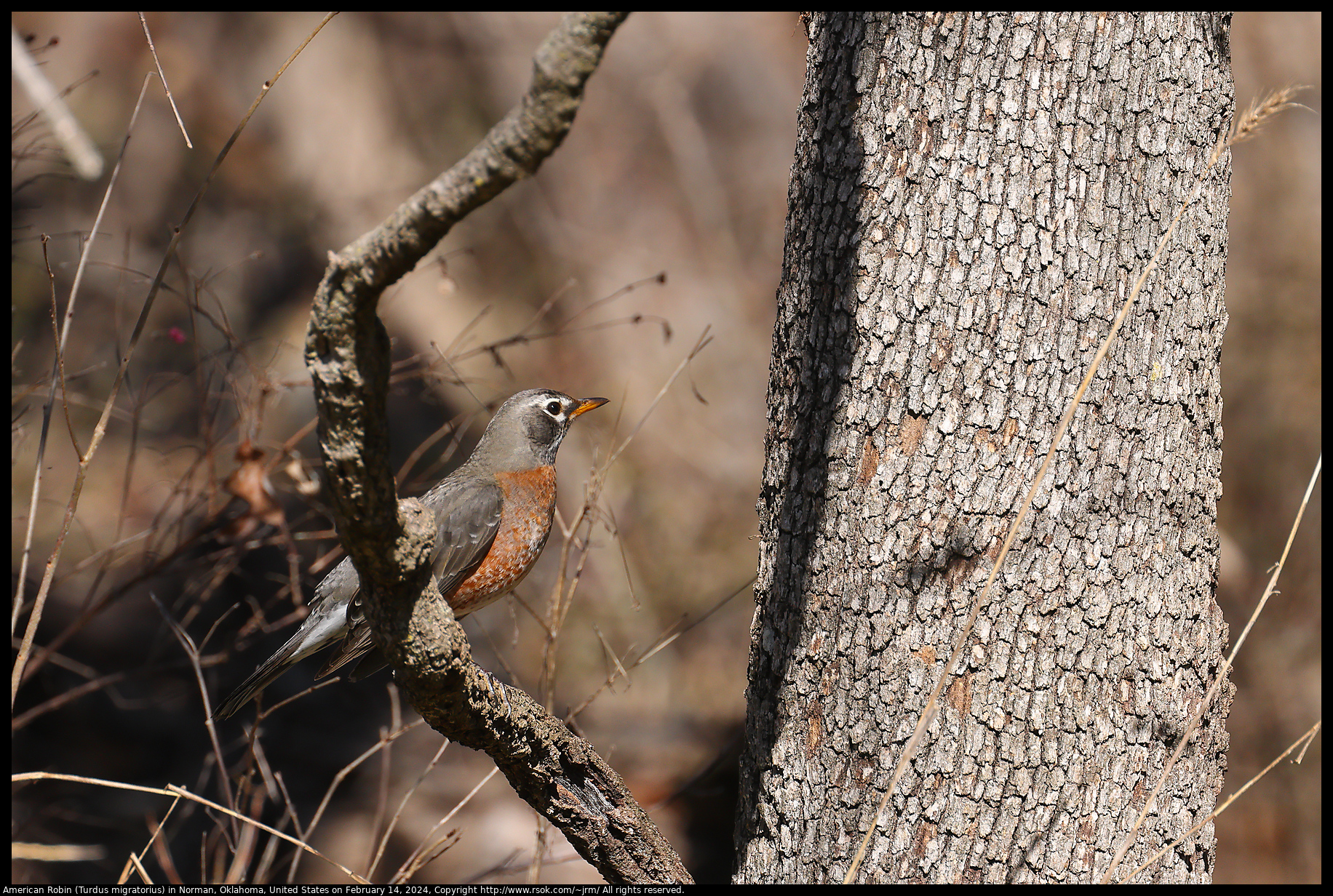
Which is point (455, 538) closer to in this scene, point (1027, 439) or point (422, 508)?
point (422, 508)

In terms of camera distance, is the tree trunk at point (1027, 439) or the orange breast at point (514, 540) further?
the orange breast at point (514, 540)

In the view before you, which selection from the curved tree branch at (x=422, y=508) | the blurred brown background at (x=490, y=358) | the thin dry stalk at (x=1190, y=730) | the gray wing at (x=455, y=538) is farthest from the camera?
the blurred brown background at (x=490, y=358)

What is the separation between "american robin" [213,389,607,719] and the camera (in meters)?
3.01

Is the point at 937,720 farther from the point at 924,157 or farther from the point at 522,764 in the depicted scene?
the point at 924,157

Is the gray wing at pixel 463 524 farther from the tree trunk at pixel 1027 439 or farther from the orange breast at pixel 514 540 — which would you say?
the tree trunk at pixel 1027 439

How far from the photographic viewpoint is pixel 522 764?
7.39ft

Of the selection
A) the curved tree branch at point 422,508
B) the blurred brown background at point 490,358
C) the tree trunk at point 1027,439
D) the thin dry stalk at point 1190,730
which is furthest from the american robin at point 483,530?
the thin dry stalk at point 1190,730

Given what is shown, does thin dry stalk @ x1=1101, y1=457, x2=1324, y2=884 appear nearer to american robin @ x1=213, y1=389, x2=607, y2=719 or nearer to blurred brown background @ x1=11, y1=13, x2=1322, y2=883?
blurred brown background @ x1=11, y1=13, x2=1322, y2=883

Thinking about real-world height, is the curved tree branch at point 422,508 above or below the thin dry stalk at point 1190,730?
above

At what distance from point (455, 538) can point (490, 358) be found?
373cm

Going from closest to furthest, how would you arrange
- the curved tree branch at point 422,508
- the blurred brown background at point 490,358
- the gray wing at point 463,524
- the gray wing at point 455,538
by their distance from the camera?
1. the curved tree branch at point 422,508
2. the gray wing at point 455,538
3. the gray wing at point 463,524
4. the blurred brown background at point 490,358

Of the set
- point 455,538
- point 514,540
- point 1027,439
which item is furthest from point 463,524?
point 1027,439

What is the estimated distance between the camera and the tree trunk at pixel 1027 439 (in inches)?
79.3

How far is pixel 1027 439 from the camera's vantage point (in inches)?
79.7
